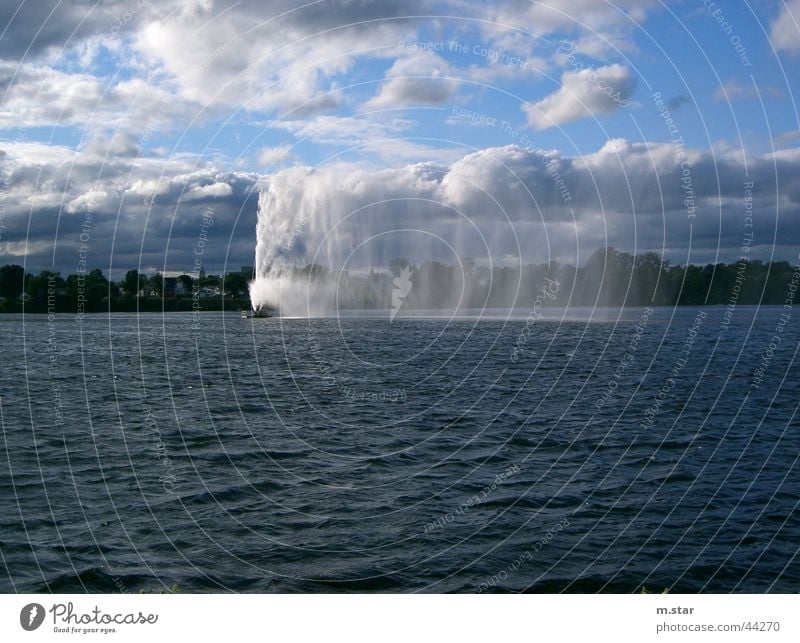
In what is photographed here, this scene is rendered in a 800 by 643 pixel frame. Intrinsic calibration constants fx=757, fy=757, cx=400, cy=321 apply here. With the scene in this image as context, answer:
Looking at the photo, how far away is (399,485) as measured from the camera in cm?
2300

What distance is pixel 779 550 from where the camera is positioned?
18.4 meters

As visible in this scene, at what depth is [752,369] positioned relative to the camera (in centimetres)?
6184

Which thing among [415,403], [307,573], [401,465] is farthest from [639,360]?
[307,573]

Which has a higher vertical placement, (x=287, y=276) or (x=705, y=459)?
(x=287, y=276)

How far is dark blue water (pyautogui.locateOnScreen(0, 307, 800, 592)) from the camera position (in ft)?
53.8

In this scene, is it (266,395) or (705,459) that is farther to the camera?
(266,395)

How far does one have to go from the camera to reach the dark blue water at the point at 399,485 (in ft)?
53.8

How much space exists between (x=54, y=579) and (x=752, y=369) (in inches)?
2308

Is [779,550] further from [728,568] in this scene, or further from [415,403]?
[415,403]

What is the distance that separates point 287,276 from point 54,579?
14751 centimetres

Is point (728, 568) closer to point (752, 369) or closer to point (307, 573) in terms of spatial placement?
point (307, 573)
